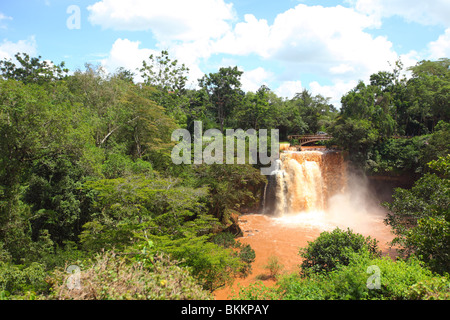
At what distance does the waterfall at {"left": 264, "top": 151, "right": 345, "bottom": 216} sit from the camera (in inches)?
743

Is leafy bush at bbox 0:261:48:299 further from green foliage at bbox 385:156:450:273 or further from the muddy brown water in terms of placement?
green foliage at bbox 385:156:450:273

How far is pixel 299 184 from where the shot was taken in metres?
19.0

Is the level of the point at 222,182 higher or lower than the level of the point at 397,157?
lower

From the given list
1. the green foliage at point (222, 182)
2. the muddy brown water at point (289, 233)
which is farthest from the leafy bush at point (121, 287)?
the green foliage at point (222, 182)

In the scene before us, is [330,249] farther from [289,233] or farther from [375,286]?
[289,233]

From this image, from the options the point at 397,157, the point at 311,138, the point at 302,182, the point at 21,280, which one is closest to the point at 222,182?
the point at 302,182

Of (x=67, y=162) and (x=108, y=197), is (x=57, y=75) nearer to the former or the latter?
(x=67, y=162)

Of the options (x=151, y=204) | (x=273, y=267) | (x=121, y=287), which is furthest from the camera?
(x=273, y=267)

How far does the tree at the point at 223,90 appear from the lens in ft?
93.8

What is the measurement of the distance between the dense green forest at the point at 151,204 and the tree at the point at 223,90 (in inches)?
235

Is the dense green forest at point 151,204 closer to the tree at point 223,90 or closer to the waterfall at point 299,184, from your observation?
the waterfall at point 299,184

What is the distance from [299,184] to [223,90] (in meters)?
14.6
